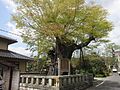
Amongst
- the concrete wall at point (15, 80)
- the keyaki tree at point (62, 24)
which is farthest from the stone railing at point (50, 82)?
the keyaki tree at point (62, 24)

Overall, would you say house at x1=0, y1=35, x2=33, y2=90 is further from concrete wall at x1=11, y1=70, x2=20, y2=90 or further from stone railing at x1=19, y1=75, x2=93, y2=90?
stone railing at x1=19, y1=75, x2=93, y2=90

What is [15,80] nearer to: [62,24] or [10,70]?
[10,70]

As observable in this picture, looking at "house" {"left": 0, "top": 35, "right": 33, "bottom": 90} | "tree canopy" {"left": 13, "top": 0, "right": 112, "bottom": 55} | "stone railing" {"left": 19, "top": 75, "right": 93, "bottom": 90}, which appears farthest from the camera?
"tree canopy" {"left": 13, "top": 0, "right": 112, "bottom": 55}

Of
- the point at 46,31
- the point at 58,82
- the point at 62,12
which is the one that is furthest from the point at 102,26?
the point at 58,82

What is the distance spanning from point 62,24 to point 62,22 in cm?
26

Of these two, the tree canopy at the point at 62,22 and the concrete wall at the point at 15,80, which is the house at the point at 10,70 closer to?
the concrete wall at the point at 15,80

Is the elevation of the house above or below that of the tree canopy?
below

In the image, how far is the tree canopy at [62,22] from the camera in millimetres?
20250

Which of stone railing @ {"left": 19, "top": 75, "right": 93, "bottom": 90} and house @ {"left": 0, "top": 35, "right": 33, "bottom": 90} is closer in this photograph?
stone railing @ {"left": 19, "top": 75, "right": 93, "bottom": 90}

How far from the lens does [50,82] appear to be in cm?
1409

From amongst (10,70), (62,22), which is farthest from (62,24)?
(10,70)

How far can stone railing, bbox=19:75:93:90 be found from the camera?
1385 centimetres

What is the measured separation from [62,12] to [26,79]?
8.60m

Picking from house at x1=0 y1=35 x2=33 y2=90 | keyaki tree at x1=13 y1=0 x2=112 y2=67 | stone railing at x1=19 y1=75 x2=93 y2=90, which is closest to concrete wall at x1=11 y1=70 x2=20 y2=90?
house at x1=0 y1=35 x2=33 y2=90
